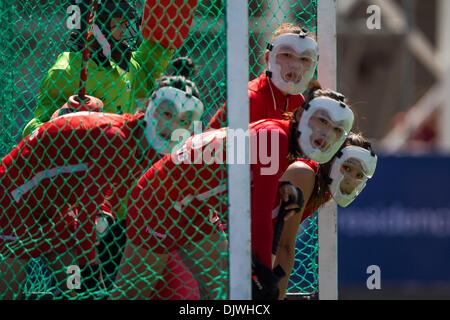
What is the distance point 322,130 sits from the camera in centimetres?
430

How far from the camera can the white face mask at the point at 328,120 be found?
4227 millimetres

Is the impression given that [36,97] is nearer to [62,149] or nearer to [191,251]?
[62,149]

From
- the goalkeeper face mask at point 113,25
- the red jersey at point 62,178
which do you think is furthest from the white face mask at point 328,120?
the goalkeeper face mask at point 113,25

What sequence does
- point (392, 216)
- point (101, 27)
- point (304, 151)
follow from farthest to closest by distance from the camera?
point (392, 216), point (101, 27), point (304, 151)

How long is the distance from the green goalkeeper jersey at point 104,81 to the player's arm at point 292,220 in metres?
1.05

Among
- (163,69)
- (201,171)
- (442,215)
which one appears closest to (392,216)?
(442,215)

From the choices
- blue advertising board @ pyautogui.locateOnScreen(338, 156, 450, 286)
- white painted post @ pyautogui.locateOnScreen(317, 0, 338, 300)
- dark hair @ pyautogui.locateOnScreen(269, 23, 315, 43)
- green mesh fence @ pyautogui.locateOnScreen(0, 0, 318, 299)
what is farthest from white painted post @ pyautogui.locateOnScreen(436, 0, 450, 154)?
dark hair @ pyautogui.locateOnScreen(269, 23, 315, 43)

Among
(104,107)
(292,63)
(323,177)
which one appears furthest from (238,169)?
(104,107)

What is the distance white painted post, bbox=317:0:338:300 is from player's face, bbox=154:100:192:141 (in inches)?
45.9

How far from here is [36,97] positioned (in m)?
5.08

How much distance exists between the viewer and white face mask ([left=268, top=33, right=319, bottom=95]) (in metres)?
4.66

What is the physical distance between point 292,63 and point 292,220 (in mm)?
877

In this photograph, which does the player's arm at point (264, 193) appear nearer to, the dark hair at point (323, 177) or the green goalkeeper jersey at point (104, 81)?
the dark hair at point (323, 177)
